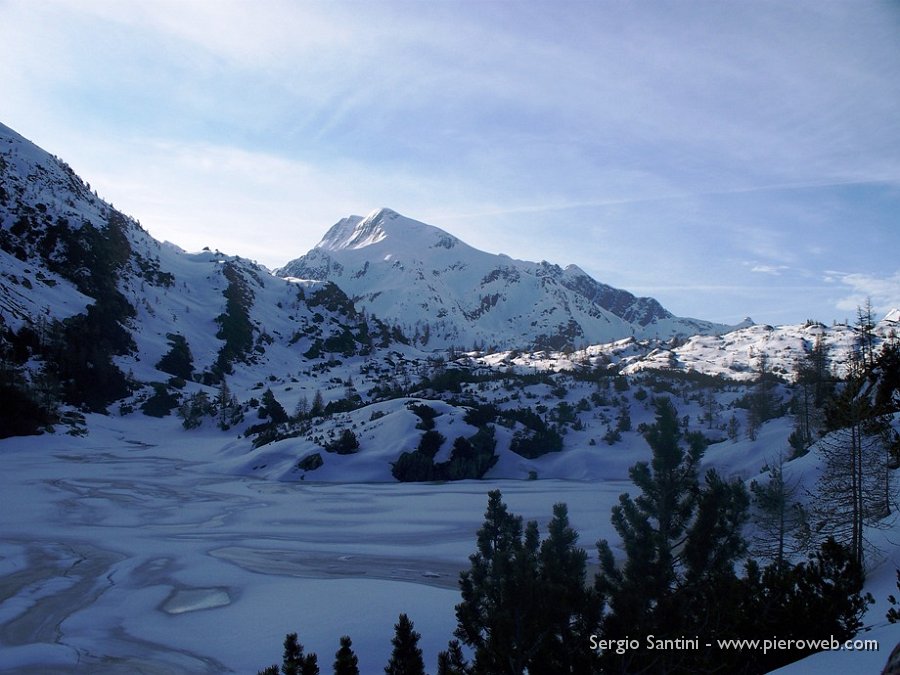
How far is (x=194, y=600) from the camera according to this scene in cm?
1530

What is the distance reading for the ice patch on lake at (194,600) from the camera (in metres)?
14.8

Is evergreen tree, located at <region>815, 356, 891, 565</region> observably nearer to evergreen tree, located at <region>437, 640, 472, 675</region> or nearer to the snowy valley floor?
the snowy valley floor

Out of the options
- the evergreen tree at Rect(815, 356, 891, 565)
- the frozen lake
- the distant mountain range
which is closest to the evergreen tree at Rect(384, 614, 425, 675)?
the frozen lake

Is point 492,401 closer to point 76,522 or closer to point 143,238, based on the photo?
point 76,522

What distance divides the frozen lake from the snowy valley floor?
0.06 m

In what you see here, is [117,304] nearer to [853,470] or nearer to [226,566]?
[226,566]

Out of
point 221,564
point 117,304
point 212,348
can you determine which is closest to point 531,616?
point 221,564

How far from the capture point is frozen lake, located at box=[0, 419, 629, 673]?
41.0 feet

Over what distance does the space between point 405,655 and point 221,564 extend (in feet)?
39.5

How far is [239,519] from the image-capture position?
84.2 feet

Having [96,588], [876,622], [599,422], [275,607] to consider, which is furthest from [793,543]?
[599,422]

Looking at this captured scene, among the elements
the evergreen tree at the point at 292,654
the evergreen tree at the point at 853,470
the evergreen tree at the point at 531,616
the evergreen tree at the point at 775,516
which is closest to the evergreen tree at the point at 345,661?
the evergreen tree at the point at 292,654

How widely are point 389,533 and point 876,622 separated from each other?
17477 mm

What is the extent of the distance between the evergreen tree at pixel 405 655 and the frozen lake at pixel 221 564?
11.4 ft
